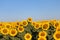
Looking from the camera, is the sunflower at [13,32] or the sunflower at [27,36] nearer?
the sunflower at [27,36]

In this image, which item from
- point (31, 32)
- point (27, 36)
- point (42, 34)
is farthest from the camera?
point (31, 32)

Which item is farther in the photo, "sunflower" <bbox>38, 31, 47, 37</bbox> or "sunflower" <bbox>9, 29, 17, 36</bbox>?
"sunflower" <bbox>9, 29, 17, 36</bbox>

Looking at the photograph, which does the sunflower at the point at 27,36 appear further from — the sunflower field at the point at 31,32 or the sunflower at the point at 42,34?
the sunflower at the point at 42,34

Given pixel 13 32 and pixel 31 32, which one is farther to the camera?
pixel 31 32

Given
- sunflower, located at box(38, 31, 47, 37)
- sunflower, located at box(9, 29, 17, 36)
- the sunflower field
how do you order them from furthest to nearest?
sunflower, located at box(9, 29, 17, 36), the sunflower field, sunflower, located at box(38, 31, 47, 37)

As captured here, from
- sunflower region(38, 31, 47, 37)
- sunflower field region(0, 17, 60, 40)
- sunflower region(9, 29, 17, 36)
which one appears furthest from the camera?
sunflower region(9, 29, 17, 36)

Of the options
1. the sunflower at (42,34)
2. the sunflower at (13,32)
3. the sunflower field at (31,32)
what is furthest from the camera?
the sunflower at (13,32)

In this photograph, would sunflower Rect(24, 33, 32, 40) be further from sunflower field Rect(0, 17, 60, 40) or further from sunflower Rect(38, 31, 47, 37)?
sunflower Rect(38, 31, 47, 37)

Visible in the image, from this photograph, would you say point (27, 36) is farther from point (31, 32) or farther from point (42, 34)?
point (31, 32)

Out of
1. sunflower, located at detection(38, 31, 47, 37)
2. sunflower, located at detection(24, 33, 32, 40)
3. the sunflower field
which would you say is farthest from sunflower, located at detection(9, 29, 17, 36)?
sunflower, located at detection(38, 31, 47, 37)

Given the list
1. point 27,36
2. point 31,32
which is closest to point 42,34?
point 27,36

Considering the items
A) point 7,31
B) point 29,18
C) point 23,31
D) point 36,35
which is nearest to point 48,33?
point 36,35

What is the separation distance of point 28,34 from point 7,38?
58 cm

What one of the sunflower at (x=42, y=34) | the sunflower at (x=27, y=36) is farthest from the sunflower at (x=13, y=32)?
the sunflower at (x=42, y=34)
